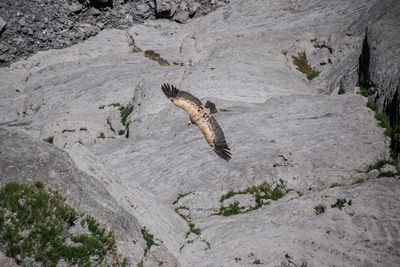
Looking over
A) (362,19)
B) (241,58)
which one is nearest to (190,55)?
(241,58)

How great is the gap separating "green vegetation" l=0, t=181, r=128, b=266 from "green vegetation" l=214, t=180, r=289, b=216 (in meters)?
7.86

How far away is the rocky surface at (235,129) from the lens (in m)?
15.8

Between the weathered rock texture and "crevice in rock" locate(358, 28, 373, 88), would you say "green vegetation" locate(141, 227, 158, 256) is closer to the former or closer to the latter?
the weathered rock texture

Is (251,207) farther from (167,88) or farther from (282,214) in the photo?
(167,88)

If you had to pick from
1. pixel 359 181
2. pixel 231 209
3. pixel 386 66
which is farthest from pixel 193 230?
pixel 386 66

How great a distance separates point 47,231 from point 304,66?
89.8ft

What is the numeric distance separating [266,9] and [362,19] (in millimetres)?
13901

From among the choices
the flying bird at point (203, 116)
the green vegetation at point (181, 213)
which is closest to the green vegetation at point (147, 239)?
the green vegetation at point (181, 213)

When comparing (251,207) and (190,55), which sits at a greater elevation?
(190,55)

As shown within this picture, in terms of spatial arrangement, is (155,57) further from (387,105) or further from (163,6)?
(387,105)

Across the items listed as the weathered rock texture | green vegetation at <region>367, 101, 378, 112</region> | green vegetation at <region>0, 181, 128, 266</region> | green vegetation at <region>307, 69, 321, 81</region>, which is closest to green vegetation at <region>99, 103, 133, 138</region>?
green vegetation at <region>0, 181, 128, 266</region>

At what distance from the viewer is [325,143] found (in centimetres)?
2175

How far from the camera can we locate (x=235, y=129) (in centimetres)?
2400

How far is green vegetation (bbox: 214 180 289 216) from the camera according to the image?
763 inches
